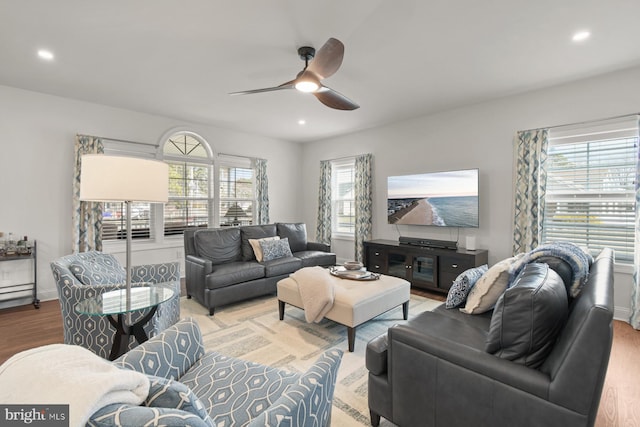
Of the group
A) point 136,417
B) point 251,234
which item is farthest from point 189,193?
point 136,417

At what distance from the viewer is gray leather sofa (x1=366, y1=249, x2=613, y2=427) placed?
108 centimetres

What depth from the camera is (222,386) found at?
4.36 feet

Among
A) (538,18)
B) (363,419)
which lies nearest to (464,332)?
(363,419)

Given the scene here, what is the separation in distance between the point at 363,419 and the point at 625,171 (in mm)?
3729

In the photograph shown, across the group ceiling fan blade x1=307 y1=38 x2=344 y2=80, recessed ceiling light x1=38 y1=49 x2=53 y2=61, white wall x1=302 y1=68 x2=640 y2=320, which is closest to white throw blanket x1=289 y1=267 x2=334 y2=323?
ceiling fan blade x1=307 y1=38 x2=344 y2=80

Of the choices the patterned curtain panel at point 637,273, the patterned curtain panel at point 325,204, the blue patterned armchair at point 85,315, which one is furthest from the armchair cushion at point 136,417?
the patterned curtain panel at point 325,204

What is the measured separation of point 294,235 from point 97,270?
2827mm

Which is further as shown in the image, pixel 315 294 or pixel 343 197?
pixel 343 197

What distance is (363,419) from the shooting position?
178 centimetres

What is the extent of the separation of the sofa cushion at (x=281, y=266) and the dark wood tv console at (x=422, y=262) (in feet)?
4.44

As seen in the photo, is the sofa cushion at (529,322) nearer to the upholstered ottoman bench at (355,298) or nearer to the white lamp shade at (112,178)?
the upholstered ottoman bench at (355,298)

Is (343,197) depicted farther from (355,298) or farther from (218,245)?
(355,298)

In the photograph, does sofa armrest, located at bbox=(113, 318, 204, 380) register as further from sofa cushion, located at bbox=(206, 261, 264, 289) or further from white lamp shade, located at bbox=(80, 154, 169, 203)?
sofa cushion, located at bbox=(206, 261, 264, 289)

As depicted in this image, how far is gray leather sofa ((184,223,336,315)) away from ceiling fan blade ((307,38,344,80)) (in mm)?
2414
